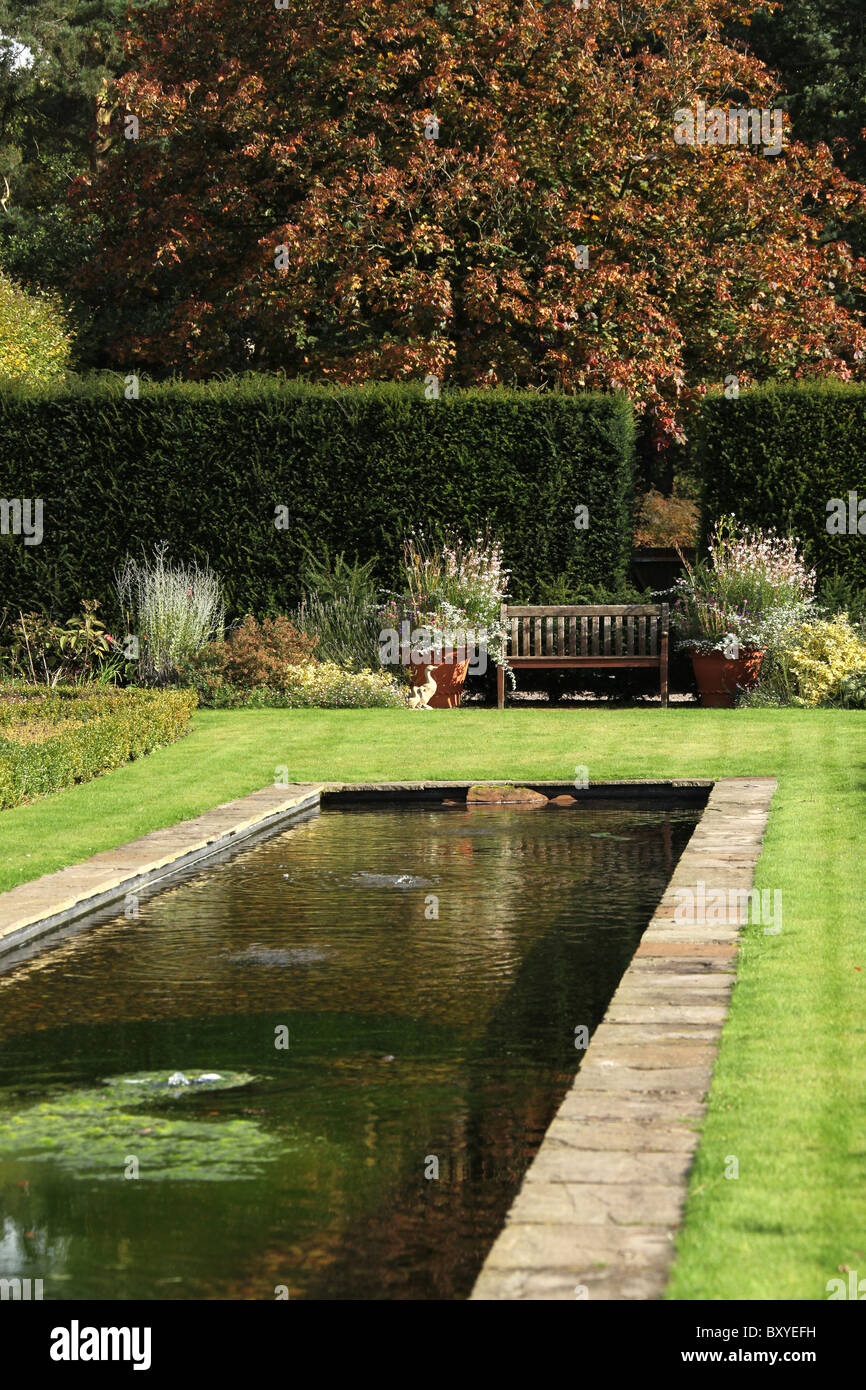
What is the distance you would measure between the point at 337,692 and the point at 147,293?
10.3 meters

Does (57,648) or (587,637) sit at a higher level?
(587,637)

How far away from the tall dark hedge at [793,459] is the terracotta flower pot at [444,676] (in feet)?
11.0

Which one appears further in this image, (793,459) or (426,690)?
(793,459)

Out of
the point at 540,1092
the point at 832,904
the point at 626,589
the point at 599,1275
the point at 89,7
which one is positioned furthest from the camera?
the point at 89,7

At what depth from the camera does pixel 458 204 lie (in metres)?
21.5

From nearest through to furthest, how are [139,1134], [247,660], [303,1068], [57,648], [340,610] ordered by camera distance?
1. [139,1134]
2. [303,1068]
3. [247,660]
4. [340,610]
5. [57,648]

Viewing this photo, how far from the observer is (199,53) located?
75.6ft

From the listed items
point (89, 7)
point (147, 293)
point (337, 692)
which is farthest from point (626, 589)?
point (89, 7)

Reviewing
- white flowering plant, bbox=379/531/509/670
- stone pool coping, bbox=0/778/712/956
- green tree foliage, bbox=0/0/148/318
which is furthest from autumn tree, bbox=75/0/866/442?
green tree foliage, bbox=0/0/148/318

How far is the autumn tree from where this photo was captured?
2122 centimetres

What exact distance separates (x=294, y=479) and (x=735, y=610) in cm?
502

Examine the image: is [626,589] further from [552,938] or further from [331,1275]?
[331,1275]

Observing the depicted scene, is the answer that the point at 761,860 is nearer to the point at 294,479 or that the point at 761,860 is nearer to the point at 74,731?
the point at 74,731

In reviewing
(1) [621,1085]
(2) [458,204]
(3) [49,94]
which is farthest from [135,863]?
(3) [49,94]
